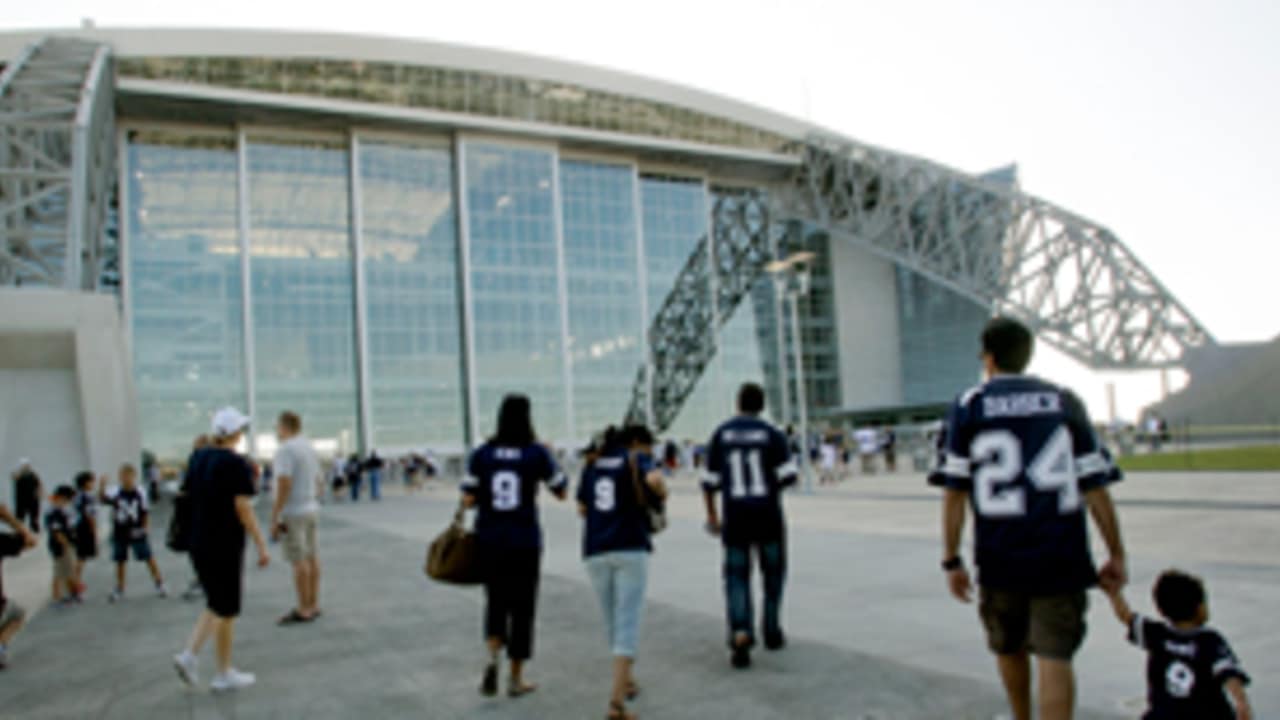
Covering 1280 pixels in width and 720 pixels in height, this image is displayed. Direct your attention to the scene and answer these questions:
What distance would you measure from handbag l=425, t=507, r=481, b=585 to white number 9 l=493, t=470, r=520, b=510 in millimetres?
269

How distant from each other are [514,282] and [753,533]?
46476 millimetres

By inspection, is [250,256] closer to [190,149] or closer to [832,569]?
[190,149]

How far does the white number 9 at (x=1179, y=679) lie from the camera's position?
3.22 metres

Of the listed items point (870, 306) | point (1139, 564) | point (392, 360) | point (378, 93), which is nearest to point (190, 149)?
point (378, 93)

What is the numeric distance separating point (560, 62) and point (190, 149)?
20.5 meters

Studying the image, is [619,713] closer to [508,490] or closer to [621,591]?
[621,591]

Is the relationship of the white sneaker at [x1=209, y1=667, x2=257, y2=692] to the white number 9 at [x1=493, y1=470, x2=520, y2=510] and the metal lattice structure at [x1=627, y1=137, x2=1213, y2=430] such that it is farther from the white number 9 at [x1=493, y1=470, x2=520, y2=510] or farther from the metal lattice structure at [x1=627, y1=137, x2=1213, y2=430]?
the metal lattice structure at [x1=627, y1=137, x2=1213, y2=430]

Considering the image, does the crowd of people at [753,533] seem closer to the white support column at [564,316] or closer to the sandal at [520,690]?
the sandal at [520,690]

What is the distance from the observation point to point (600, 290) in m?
54.2

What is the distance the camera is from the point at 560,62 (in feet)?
174

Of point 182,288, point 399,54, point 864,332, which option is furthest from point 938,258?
point 182,288

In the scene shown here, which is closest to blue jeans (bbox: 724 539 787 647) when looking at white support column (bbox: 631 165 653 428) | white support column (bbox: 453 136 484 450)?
white support column (bbox: 453 136 484 450)

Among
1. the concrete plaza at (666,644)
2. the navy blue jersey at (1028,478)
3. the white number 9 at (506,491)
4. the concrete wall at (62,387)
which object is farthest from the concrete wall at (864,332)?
the navy blue jersey at (1028,478)

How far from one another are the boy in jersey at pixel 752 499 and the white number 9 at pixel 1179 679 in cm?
293
